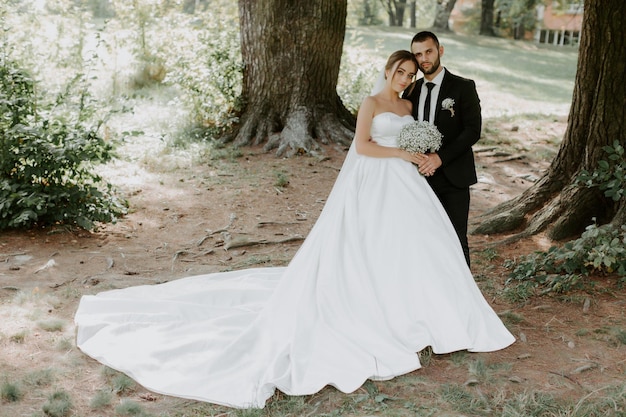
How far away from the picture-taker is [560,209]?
20.1 ft

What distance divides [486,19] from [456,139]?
32075 mm

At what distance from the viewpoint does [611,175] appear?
5.66 metres

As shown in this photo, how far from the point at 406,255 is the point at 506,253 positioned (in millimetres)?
2231

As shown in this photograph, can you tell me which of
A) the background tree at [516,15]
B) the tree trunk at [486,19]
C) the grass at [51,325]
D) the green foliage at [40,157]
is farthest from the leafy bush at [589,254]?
the tree trunk at [486,19]

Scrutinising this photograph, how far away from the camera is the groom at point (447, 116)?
4598 millimetres

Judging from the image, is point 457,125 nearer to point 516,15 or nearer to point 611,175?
point 611,175

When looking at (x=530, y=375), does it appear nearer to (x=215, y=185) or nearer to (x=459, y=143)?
(x=459, y=143)

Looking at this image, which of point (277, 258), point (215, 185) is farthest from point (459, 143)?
point (215, 185)

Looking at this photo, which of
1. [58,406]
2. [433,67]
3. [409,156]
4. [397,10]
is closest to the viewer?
[58,406]

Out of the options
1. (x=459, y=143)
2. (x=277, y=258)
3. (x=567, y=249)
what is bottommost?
(x=277, y=258)

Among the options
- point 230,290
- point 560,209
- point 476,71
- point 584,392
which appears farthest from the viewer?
point 476,71

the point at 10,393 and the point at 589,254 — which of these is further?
the point at 589,254

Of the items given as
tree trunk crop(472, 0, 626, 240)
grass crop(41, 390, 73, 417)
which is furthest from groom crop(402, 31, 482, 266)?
grass crop(41, 390, 73, 417)

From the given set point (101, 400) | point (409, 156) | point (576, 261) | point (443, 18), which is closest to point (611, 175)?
point (576, 261)
